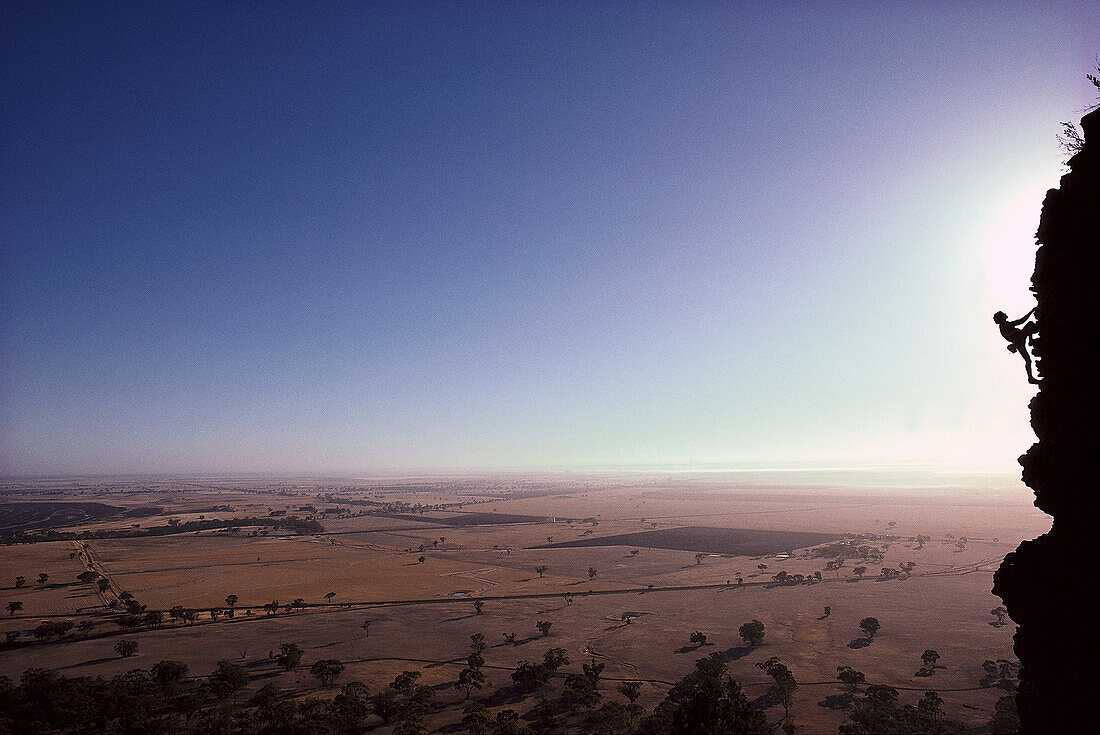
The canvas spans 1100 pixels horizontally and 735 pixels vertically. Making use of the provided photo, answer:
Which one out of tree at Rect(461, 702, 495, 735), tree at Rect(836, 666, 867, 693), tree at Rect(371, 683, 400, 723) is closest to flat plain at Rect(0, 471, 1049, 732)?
tree at Rect(836, 666, 867, 693)

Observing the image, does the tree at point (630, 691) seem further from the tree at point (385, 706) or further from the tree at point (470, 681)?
the tree at point (385, 706)

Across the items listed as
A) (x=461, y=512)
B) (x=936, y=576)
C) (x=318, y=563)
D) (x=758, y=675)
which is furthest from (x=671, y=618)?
(x=461, y=512)

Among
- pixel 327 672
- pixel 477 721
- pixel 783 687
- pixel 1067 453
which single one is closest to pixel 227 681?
pixel 327 672

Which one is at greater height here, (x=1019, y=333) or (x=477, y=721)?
(x=1019, y=333)

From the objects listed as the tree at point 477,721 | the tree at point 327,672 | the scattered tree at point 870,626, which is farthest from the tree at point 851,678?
the tree at point 327,672

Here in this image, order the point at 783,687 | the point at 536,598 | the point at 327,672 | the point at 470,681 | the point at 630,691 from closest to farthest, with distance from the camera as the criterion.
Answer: the point at 783,687
the point at 630,691
the point at 470,681
the point at 327,672
the point at 536,598

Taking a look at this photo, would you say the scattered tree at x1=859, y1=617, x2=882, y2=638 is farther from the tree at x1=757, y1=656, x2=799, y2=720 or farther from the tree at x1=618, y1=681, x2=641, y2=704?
the tree at x1=618, y1=681, x2=641, y2=704

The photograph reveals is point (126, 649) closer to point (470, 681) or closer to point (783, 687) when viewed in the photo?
point (470, 681)
